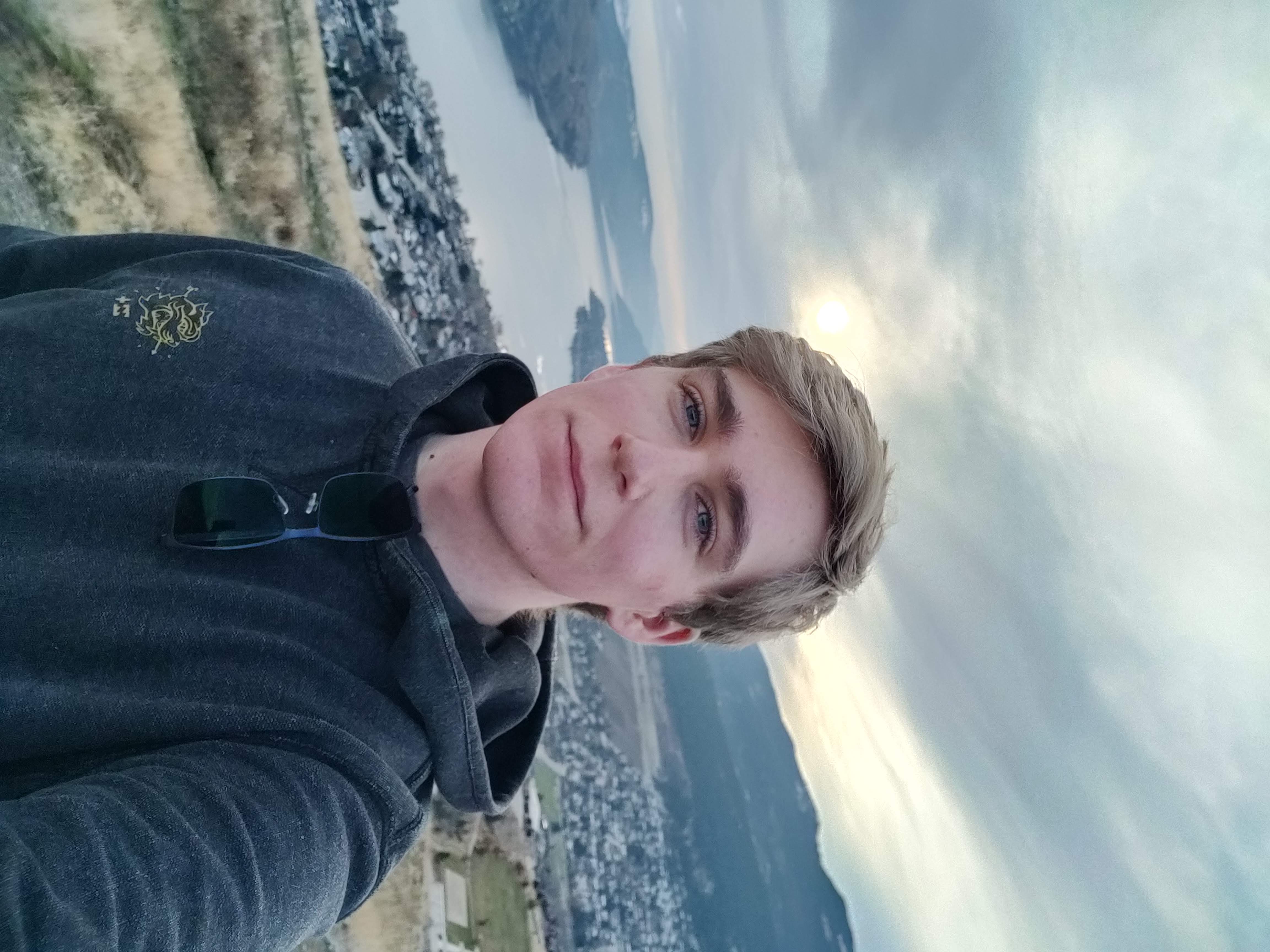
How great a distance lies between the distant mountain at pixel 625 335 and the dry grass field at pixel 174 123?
5.67 metres

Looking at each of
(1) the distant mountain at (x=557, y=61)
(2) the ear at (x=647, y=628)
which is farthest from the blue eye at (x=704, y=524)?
(1) the distant mountain at (x=557, y=61)

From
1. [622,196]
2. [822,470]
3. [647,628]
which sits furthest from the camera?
[622,196]

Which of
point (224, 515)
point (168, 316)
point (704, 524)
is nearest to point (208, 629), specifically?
point (224, 515)

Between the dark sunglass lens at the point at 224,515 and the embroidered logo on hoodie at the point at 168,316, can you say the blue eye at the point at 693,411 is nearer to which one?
the dark sunglass lens at the point at 224,515

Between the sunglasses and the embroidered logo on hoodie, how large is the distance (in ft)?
1.69

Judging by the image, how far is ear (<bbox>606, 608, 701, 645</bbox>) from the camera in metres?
2.72

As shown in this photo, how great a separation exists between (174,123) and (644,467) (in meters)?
5.94

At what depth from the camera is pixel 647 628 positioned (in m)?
2.76

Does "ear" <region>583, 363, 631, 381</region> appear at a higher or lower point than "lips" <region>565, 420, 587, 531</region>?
higher

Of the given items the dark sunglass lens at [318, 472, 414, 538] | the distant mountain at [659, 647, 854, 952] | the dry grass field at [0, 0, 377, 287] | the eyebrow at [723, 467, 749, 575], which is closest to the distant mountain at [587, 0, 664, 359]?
the dry grass field at [0, 0, 377, 287]

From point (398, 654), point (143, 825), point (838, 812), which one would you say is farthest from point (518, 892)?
point (143, 825)

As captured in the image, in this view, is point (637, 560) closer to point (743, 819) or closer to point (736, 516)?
point (736, 516)

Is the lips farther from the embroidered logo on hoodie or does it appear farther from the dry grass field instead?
the dry grass field

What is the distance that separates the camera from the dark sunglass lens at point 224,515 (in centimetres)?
182
